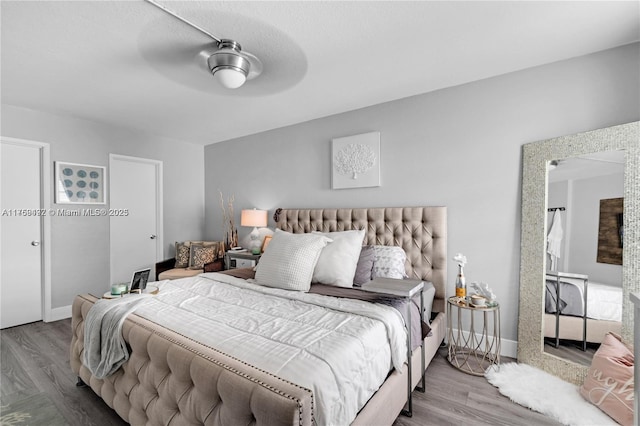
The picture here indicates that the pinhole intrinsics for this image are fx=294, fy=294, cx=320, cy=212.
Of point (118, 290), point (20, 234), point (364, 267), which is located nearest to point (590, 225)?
point (364, 267)

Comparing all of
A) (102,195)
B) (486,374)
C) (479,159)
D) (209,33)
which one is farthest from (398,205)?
(102,195)

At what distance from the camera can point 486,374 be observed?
2.23 meters

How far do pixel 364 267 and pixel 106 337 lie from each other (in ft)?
6.12

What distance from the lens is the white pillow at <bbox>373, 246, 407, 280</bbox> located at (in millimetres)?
2582

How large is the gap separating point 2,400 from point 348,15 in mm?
3336

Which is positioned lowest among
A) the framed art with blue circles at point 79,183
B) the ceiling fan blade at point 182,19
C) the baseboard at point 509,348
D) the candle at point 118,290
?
the baseboard at point 509,348

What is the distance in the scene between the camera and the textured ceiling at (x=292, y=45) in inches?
68.0

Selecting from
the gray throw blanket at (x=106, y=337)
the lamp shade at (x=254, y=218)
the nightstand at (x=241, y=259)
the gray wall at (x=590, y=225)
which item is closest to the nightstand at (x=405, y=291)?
the gray wall at (x=590, y=225)

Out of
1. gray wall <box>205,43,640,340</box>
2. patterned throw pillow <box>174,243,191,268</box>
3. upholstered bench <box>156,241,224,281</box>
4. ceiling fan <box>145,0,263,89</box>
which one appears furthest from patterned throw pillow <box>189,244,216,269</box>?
ceiling fan <box>145,0,263,89</box>

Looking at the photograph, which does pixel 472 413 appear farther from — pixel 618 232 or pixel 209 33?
pixel 209 33

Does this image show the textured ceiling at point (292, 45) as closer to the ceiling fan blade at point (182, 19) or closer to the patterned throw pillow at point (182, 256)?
the ceiling fan blade at point (182, 19)

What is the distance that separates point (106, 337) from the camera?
1657 millimetres

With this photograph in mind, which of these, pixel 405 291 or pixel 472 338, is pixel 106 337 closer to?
pixel 405 291

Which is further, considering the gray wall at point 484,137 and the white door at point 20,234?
the white door at point 20,234
